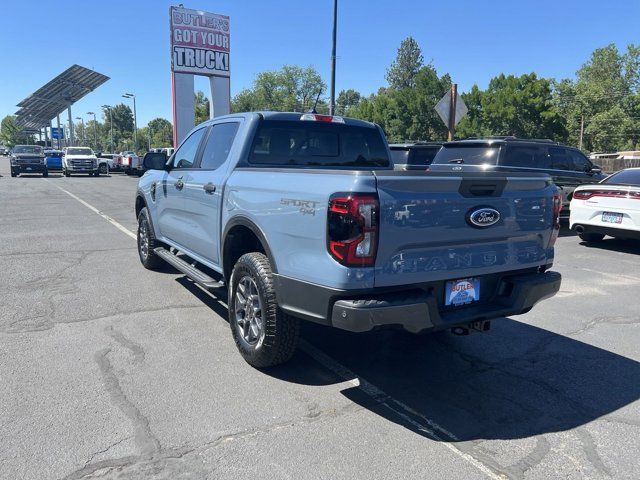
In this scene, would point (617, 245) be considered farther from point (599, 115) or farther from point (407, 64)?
point (407, 64)

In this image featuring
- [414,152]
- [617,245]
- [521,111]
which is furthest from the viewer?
[521,111]

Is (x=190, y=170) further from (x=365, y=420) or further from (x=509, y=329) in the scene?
(x=509, y=329)

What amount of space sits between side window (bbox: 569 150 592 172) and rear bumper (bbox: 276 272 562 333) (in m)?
9.18

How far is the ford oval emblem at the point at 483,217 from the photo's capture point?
332cm

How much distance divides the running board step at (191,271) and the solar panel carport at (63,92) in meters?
58.4

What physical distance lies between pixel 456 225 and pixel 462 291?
0.49 m

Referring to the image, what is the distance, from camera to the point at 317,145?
4.81 metres

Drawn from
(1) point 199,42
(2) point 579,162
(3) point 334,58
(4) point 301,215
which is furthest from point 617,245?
(1) point 199,42

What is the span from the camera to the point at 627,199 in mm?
8688

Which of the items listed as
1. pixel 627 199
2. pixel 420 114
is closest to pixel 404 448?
pixel 627 199

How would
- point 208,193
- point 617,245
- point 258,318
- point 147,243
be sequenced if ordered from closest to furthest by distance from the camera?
point 258,318, point 208,193, point 147,243, point 617,245

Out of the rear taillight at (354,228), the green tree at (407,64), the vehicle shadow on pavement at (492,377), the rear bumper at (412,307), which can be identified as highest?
the green tree at (407,64)

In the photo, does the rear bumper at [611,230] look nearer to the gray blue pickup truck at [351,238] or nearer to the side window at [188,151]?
the gray blue pickup truck at [351,238]

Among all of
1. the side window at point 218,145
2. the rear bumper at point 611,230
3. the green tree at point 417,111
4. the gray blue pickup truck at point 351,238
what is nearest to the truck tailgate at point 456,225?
the gray blue pickup truck at point 351,238
